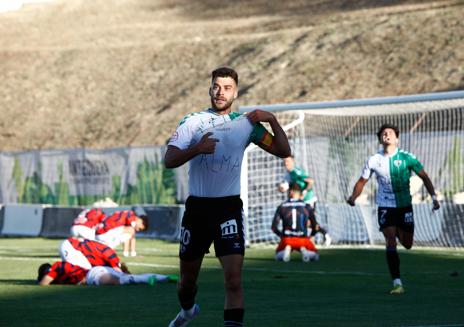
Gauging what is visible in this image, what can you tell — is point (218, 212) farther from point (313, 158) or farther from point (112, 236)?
point (313, 158)

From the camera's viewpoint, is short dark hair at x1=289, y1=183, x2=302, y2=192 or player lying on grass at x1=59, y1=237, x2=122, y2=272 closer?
player lying on grass at x1=59, y1=237, x2=122, y2=272

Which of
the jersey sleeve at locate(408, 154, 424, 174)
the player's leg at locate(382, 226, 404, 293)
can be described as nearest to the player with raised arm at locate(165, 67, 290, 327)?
the player's leg at locate(382, 226, 404, 293)

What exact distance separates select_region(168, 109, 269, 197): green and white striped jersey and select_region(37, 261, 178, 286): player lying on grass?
23.4 ft

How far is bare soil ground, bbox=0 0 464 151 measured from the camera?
53625 millimetres

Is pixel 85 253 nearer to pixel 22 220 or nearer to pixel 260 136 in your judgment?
pixel 260 136

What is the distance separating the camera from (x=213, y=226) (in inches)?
380

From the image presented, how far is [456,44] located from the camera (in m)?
52.8

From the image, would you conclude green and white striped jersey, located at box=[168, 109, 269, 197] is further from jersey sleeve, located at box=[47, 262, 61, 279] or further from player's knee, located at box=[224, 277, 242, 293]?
jersey sleeve, located at box=[47, 262, 61, 279]

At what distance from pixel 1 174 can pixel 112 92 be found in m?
27.9

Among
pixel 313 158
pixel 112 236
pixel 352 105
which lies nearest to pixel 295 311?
pixel 112 236

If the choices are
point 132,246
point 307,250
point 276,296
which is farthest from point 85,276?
point 132,246

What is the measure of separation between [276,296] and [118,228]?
7.73 metres

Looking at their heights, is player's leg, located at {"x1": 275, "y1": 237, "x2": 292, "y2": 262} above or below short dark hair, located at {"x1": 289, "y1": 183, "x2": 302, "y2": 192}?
below

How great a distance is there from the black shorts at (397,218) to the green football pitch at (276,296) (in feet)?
2.60
